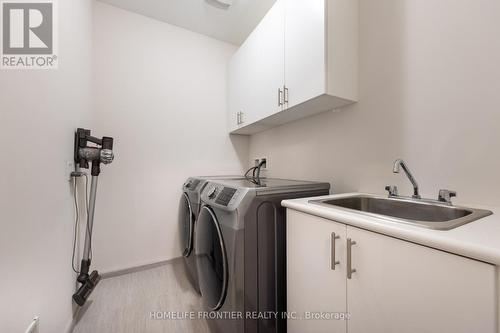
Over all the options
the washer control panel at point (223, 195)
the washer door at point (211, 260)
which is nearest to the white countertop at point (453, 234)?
the washer control panel at point (223, 195)

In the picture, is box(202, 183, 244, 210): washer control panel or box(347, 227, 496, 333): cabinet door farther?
box(202, 183, 244, 210): washer control panel

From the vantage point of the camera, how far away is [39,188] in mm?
933

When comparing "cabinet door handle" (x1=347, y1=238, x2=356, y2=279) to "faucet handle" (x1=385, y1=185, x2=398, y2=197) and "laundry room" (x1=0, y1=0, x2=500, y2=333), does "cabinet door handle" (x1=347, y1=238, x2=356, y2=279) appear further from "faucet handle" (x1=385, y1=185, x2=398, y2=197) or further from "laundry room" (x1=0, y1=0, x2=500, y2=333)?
"faucet handle" (x1=385, y1=185, x2=398, y2=197)

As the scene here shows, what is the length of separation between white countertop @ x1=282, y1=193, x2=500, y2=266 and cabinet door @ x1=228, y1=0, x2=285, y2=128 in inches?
41.8

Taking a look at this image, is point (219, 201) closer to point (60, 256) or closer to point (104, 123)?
point (60, 256)

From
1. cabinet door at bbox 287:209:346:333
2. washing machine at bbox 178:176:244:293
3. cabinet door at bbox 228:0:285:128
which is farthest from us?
washing machine at bbox 178:176:244:293

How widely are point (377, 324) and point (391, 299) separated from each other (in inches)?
4.5

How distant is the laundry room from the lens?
0.69 meters

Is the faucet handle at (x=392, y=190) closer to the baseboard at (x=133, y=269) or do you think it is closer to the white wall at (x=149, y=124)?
the white wall at (x=149, y=124)

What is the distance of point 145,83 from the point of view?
6.94ft

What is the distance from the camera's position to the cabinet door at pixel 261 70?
1551mm

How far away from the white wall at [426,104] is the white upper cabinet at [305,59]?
14cm

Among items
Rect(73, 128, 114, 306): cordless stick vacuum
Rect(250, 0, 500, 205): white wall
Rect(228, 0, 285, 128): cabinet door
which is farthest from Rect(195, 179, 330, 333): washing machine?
Rect(73, 128, 114, 306): cordless stick vacuum

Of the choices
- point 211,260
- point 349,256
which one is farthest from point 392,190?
point 211,260
